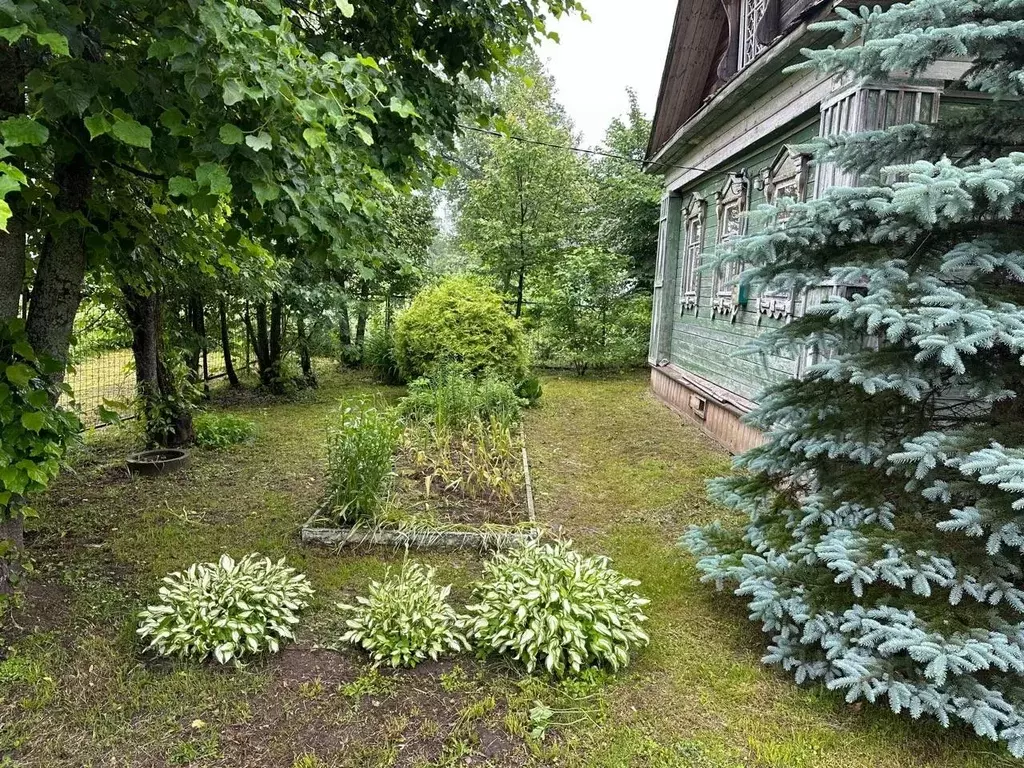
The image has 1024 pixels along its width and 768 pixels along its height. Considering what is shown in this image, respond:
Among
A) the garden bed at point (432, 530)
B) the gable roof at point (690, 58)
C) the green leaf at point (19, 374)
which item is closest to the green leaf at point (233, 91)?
the green leaf at point (19, 374)

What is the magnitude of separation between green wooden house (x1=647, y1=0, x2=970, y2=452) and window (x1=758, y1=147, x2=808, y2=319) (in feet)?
0.05

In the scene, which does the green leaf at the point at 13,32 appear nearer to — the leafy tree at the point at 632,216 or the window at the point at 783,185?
the window at the point at 783,185

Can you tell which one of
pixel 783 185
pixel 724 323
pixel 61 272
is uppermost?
pixel 783 185

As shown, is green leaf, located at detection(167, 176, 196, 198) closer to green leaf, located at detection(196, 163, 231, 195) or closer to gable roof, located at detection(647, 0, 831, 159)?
green leaf, located at detection(196, 163, 231, 195)

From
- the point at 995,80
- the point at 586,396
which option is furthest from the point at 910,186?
A: the point at 586,396

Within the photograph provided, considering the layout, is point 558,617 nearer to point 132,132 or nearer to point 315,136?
point 315,136

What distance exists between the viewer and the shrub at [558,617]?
2631mm

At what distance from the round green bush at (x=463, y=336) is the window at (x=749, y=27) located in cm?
448

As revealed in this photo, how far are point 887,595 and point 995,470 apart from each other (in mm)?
673

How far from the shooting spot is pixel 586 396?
32.8ft

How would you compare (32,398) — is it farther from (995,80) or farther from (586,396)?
(586,396)

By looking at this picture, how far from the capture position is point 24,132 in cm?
188

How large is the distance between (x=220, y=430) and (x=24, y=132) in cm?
476

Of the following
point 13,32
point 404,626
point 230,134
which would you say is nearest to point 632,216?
point 404,626
